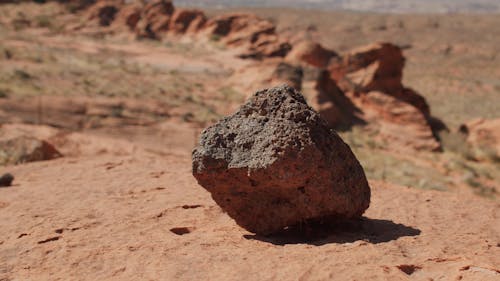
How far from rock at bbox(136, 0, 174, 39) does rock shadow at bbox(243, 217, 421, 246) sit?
111ft

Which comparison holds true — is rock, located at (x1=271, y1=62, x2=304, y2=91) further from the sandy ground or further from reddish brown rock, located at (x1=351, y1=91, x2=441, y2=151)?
the sandy ground

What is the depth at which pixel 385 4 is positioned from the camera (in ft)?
570

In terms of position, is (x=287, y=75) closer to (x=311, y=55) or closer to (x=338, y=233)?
(x=311, y=55)

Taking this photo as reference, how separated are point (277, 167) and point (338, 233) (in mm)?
932

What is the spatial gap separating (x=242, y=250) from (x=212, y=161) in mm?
824

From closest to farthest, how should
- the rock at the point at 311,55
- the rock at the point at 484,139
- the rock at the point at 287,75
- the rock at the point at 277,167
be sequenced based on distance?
the rock at the point at 277,167, the rock at the point at 484,139, the rock at the point at 287,75, the rock at the point at 311,55

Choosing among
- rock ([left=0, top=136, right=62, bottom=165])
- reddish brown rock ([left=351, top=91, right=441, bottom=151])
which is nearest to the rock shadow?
rock ([left=0, top=136, right=62, bottom=165])

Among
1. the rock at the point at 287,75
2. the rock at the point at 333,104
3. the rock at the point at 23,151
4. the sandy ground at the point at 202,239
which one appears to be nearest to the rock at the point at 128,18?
the rock at the point at 287,75

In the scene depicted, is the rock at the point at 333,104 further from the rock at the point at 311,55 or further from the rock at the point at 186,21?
the rock at the point at 186,21

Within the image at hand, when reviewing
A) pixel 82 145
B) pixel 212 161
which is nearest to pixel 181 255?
pixel 212 161

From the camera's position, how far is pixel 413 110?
17156 mm

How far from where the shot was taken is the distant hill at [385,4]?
160 meters

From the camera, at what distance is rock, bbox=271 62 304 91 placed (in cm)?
1773

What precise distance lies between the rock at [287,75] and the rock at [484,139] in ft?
18.5
